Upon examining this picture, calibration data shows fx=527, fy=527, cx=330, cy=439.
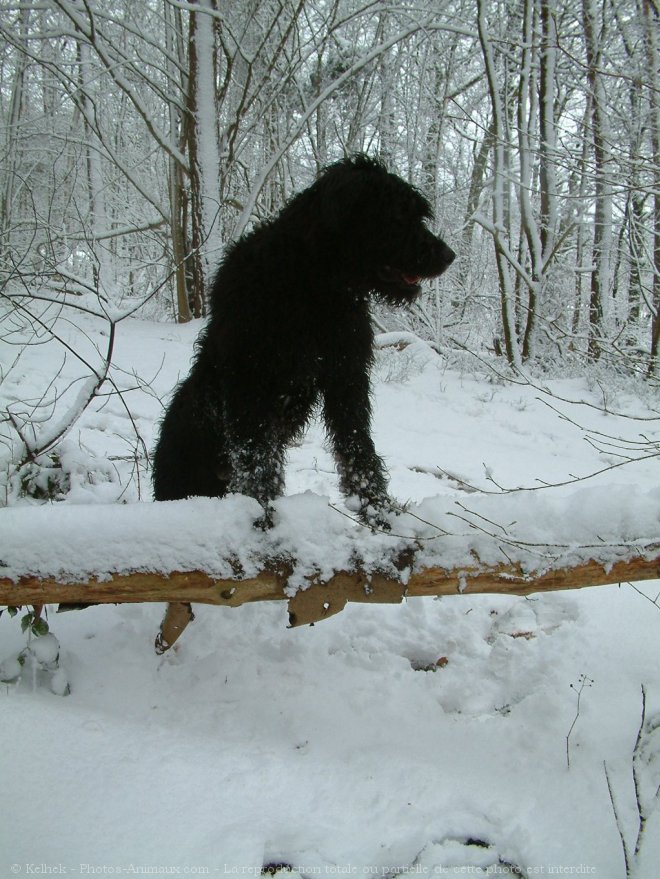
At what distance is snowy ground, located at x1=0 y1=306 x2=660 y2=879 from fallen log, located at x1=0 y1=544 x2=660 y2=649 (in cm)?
11

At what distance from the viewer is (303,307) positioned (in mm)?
2322

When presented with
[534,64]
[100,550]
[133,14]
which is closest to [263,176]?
[133,14]

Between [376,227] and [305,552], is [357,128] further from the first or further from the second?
[305,552]

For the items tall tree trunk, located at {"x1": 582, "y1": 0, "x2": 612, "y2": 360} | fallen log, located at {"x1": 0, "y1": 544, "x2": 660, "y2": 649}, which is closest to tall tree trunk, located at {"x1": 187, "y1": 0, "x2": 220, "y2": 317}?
fallen log, located at {"x1": 0, "y1": 544, "x2": 660, "y2": 649}

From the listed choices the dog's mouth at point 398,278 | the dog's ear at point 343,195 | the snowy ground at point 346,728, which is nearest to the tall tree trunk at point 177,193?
the dog's ear at point 343,195

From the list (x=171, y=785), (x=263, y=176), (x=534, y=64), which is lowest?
(x=171, y=785)

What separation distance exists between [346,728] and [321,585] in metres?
0.66

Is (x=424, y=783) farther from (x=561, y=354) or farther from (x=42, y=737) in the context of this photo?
(x=561, y=354)

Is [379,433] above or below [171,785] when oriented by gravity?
above

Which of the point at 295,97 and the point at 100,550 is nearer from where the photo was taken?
the point at 100,550

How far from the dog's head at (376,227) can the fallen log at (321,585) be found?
1295 millimetres

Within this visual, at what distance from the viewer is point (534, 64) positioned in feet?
31.4

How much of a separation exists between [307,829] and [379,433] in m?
4.31

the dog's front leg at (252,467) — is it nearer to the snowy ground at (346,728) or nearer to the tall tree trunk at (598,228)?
the snowy ground at (346,728)
